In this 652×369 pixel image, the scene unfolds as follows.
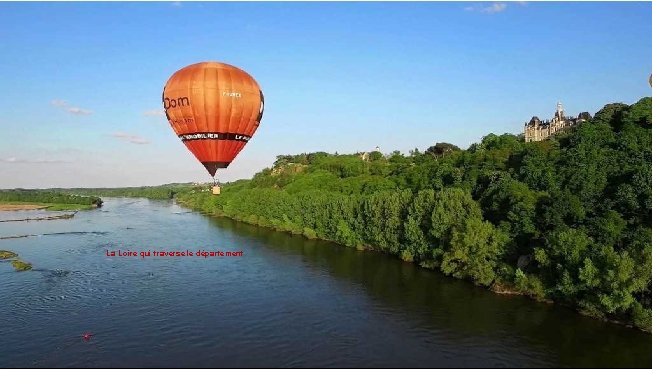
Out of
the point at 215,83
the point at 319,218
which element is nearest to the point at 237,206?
the point at 319,218

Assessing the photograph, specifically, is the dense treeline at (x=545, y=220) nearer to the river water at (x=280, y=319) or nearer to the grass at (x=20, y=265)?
the river water at (x=280, y=319)

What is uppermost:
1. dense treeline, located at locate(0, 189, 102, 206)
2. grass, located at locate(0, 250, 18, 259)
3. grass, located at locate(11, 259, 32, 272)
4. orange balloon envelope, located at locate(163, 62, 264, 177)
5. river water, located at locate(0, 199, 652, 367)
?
orange balloon envelope, located at locate(163, 62, 264, 177)

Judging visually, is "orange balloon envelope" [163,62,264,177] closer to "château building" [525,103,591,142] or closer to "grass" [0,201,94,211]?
"château building" [525,103,591,142]

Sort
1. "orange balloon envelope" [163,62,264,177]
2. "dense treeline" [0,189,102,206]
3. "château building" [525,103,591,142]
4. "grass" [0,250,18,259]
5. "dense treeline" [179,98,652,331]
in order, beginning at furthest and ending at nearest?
"dense treeline" [0,189,102,206], "château building" [525,103,591,142], "grass" [0,250,18,259], "orange balloon envelope" [163,62,264,177], "dense treeline" [179,98,652,331]

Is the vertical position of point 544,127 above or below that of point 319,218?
above

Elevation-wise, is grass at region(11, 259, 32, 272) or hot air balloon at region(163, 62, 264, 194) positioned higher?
hot air balloon at region(163, 62, 264, 194)

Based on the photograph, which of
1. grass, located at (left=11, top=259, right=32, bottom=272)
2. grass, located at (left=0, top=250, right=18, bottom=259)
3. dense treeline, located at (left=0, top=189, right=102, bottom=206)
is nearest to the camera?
grass, located at (left=11, top=259, right=32, bottom=272)

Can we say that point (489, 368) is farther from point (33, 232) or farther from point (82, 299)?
point (33, 232)

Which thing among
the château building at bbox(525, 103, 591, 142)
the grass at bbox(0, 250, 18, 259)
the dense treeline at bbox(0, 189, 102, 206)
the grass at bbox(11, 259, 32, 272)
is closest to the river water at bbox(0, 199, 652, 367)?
the grass at bbox(11, 259, 32, 272)
